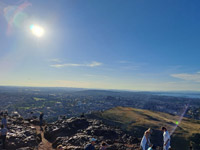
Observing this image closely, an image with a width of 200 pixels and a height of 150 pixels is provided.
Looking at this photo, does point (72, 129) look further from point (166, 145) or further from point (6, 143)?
point (166, 145)

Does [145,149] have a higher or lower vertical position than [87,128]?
higher

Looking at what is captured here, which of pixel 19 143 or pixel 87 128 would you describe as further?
pixel 87 128

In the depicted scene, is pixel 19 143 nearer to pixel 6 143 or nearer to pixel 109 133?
pixel 6 143

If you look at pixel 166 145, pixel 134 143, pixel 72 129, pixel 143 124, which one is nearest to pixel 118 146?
pixel 134 143

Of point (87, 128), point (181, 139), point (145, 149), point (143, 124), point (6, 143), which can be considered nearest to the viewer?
point (145, 149)

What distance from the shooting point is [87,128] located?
23625 mm

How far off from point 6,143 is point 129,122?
2389 inches

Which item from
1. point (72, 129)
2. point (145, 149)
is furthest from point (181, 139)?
point (145, 149)

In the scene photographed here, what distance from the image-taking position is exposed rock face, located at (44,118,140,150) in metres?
18.1

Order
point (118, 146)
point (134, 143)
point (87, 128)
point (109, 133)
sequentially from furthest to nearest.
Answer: point (87, 128)
point (109, 133)
point (134, 143)
point (118, 146)

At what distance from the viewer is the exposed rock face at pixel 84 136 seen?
18109 millimetres

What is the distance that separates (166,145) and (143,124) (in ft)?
194

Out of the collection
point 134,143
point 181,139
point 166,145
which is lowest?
point 181,139

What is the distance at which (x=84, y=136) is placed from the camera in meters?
19.7
